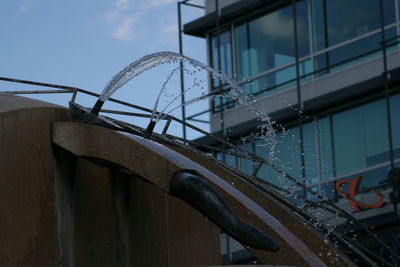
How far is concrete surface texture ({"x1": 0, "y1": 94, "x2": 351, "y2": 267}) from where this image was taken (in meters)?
13.2

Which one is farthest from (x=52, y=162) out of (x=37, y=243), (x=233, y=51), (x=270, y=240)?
(x=233, y=51)

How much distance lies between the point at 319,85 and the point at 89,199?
751 inches

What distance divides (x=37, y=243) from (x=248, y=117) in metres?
21.6

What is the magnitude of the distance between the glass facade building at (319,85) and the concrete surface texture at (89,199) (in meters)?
13.4

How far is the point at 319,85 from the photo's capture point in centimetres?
3266

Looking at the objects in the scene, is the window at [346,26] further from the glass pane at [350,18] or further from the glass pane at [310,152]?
the glass pane at [310,152]

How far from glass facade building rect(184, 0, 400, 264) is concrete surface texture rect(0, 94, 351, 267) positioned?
13.4 meters

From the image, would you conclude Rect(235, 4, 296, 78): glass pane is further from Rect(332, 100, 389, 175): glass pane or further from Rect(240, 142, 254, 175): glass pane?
Rect(332, 100, 389, 175): glass pane

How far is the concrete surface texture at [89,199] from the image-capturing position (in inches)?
521

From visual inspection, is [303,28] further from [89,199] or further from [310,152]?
[89,199]

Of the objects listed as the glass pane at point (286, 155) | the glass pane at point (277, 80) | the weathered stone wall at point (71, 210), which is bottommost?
the weathered stone wall at point (71, 210)

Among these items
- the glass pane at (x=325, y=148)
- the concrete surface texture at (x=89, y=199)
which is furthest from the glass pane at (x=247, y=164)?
the concrete surface texture at (x=89, y=199)

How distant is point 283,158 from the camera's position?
3133 centimetres

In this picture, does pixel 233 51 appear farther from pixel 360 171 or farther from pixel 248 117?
pixel 360 171
